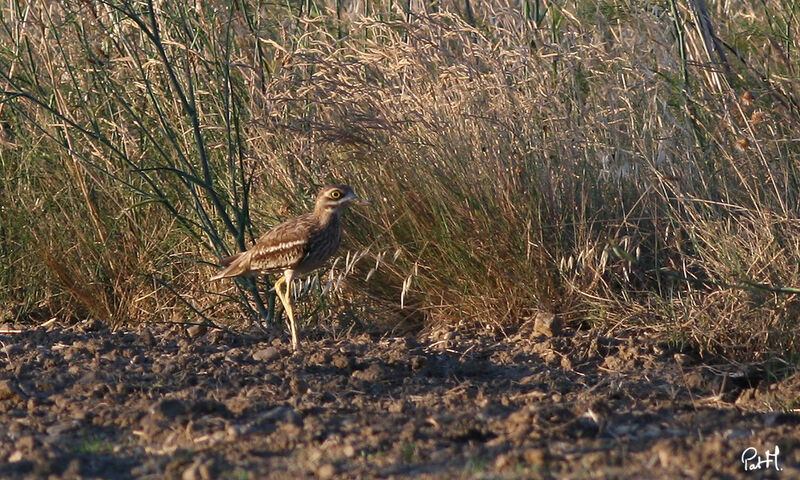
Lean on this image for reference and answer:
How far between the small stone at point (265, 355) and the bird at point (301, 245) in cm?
13

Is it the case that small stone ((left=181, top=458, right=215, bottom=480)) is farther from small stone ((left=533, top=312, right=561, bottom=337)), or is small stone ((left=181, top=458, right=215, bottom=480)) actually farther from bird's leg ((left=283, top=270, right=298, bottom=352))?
small stone ((left=533, top=312, right=561, bottom=337))

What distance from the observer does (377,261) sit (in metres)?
5.83

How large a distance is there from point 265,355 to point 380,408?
98 centimetres

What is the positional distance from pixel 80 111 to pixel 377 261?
248 cm

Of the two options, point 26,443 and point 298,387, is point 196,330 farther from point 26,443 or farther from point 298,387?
point 26,443

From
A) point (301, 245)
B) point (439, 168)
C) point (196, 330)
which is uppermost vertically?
point (439, 168)

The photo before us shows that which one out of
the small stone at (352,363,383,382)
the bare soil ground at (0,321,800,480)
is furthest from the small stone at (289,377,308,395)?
the small stone at (352,363,383,382)

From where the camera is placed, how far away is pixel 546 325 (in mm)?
5848

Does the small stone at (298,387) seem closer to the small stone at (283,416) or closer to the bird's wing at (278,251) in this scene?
the small stone at (283,416)

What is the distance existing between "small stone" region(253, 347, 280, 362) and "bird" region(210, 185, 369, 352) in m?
0.13

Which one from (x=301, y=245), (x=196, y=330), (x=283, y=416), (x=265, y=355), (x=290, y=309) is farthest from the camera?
(x=196, y=330)

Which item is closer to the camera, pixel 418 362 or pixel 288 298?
pixel 418 362

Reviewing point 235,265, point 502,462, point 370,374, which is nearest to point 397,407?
point 370,374

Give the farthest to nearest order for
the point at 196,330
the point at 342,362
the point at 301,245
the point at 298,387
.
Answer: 1. the point at 196,330
2. the point at 301,245
3. the point at 342,362
4. the point at 298,387
